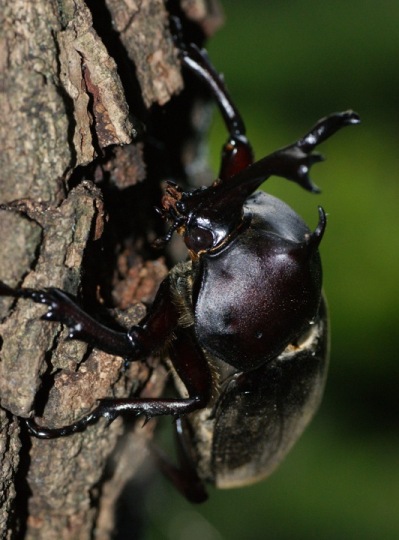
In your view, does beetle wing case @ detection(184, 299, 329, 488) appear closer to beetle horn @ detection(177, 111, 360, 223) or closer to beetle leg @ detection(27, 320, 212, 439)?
beetle leg @ detection(27, 320, 212, 439)

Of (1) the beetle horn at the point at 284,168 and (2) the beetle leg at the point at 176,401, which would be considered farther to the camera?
(2) the beetle leg at the point at 176,401

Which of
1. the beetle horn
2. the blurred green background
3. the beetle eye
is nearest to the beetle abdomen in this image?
the beetle eye

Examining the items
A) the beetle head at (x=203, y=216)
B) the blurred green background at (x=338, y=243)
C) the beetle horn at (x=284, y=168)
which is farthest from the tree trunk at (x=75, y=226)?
the blurred green background at (x=338, y=243)

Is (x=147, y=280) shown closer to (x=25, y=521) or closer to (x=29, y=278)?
(x=29, y=278)

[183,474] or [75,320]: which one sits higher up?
[75,320]

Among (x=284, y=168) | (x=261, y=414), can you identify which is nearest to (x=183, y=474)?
(x=261, y=414)

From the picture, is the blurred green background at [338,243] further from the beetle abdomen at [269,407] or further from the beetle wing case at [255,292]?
the beetle wing case at [255,292]

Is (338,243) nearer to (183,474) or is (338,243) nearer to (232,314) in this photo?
(183,474)
